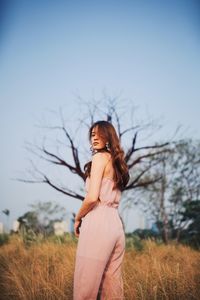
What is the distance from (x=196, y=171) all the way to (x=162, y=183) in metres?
2.08

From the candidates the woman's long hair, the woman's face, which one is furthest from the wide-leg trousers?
the woman's face

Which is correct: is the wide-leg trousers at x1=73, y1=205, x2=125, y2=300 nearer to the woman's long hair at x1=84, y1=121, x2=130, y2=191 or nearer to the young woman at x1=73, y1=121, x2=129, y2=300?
the young woman at x1=73, y1=121, x2=129, y2=300

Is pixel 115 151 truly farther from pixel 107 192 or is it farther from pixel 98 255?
pixel 98 255

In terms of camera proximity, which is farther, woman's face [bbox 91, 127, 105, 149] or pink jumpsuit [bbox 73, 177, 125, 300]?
woman's face [bbox 91, 127, 105, 149]

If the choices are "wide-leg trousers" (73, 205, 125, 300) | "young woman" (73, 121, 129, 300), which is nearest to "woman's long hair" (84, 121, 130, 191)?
"young woman" (73, 121, 129, 300)

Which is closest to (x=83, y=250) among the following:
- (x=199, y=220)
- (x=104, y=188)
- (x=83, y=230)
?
(x=83, y=230)

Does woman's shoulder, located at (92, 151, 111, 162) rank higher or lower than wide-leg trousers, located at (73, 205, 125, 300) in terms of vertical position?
higher

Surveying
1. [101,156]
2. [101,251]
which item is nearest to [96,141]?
[101,156]

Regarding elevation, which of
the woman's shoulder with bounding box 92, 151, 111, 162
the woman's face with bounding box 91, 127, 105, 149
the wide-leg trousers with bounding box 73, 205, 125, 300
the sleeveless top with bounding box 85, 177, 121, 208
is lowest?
the wide-leg trousers with bounding box 73, 205, 125, 300

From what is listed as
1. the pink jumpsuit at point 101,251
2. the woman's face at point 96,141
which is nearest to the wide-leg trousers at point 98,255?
the pink jumpsuit at point 101,251

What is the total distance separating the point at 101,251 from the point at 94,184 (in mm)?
413

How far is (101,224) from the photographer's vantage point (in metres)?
2.36

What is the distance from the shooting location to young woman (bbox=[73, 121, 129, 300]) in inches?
91.5

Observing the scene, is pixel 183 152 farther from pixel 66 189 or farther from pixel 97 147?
pixel 97 147
